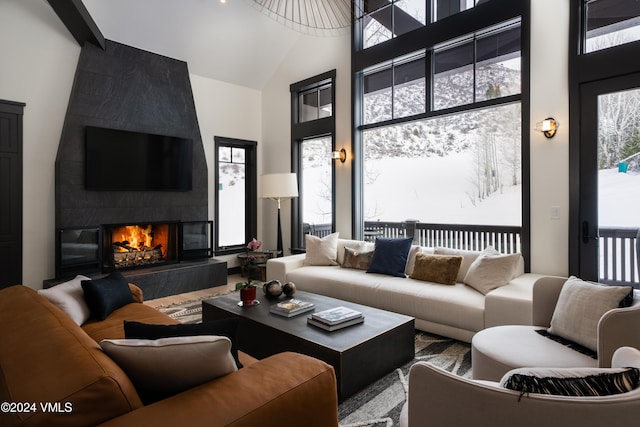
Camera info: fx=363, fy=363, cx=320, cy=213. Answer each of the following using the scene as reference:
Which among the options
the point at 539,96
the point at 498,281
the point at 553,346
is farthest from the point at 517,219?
the point at 553,346

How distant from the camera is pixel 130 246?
5105 millimetres

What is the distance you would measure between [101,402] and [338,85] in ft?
17.3

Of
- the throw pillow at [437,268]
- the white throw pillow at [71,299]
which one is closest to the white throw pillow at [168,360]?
the white throw pillow at [71,299]

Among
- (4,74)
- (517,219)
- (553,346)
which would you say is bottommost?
(553,346)

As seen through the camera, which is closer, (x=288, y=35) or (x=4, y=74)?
(x=4, y=74)

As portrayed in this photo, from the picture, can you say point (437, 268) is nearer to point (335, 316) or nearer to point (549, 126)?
point (335, 316)

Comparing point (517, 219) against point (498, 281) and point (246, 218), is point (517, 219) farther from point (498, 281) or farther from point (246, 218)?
point (246, 218)

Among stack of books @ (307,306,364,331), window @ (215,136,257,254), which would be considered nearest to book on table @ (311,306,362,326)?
stack of books @ (307,306,364,331)

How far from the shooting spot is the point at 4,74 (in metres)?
4.12

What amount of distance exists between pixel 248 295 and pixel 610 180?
11.2 ft

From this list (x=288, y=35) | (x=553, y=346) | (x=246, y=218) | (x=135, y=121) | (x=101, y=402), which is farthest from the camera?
(x=246, y=218)

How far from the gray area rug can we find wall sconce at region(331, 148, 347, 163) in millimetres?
2851

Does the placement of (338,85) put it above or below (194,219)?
above

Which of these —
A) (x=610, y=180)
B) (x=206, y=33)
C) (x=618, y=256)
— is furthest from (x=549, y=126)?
(x=206, y=33)
